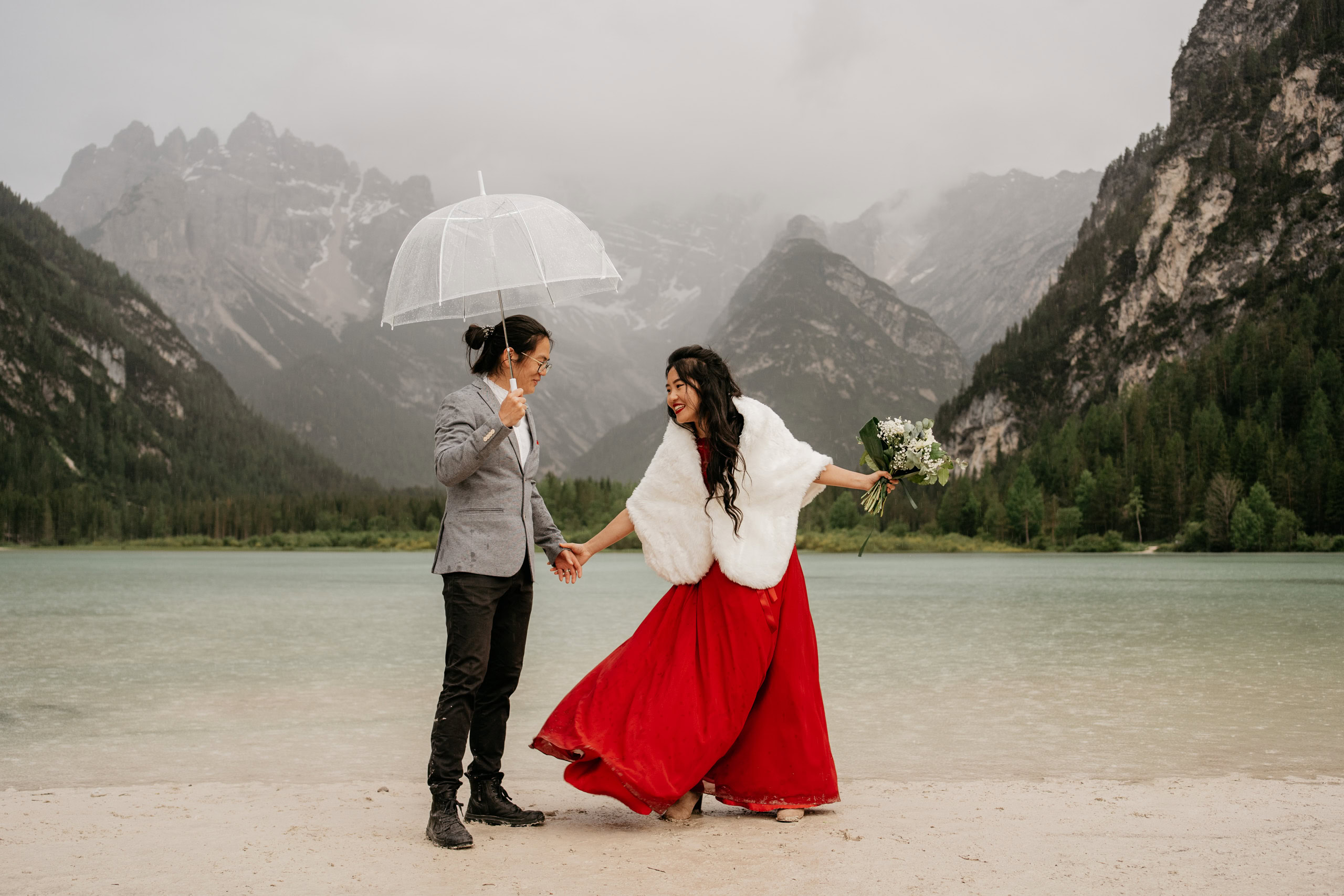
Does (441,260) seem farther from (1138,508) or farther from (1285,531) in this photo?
(1138,508)

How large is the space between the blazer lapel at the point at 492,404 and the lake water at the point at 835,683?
138 inches

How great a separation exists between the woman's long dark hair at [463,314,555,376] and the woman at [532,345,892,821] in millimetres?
801

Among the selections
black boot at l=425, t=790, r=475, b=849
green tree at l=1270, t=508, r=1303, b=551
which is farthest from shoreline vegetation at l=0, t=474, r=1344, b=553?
black boot at l=425, t=790, r=475, b=849

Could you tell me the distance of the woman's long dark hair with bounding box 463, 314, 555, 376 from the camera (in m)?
6.23

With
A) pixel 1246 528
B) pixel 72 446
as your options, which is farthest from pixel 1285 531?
pixel 72 446

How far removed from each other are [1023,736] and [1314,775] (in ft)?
8.92

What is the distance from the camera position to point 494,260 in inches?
245

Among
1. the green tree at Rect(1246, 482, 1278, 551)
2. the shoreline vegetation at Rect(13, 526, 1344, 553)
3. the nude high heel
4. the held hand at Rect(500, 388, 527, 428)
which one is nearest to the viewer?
the held hand at Rect(500, 388, 527, 428)

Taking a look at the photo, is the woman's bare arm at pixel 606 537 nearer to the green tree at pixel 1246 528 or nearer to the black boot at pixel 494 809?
the black boot at pixel 494 809

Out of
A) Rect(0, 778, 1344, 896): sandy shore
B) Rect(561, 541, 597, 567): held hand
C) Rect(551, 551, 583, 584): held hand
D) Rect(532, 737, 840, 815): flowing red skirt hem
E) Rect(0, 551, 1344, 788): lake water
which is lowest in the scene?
Rect(0, 551, 1344, 788): lake water

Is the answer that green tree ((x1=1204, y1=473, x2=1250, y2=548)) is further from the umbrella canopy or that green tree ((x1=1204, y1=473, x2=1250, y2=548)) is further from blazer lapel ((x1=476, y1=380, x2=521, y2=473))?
blazer lapel ((x1=476, y1=380, x2=521, y2=473))

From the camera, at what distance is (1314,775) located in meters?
7.88

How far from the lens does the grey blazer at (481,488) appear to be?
19.0ft

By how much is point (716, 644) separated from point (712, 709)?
1.20ft
